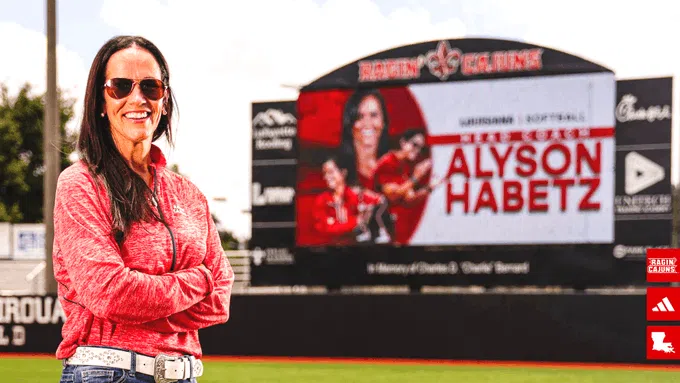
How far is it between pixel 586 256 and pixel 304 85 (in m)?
4.52

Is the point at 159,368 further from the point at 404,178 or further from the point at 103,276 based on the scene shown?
the point at 404,178

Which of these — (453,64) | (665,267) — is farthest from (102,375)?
(453,64)

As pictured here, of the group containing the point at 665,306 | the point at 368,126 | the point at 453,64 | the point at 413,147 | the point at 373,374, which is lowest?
the point at 373,374

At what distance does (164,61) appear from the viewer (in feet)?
7.18

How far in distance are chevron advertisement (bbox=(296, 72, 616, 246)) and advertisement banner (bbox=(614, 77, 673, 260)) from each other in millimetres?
127

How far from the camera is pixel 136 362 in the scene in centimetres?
200

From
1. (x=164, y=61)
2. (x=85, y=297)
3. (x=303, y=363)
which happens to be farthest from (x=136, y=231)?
(x=303, y=363)

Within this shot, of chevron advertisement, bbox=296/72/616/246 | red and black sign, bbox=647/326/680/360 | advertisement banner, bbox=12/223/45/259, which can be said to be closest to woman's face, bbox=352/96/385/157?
chevron advertisement, bbox=296/72/616/246

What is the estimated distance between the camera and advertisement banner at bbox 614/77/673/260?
12.0 m

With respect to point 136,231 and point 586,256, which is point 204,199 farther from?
point 586,256

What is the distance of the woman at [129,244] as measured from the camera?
196cm

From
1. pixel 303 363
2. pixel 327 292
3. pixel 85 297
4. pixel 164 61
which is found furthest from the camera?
pixel 327 292

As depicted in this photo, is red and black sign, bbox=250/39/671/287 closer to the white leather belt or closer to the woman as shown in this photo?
the woman

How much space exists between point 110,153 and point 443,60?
11.0m
